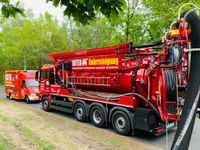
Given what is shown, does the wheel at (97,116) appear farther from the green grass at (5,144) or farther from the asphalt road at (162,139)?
the green grass at (5,144)

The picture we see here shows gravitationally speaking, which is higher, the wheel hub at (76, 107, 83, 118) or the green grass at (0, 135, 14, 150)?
the wheel hub at (76, 107, 83, 118)

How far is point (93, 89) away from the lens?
34.3ft

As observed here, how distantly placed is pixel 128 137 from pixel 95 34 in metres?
22.8

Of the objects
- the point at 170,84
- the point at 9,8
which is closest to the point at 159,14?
the point at 170,84

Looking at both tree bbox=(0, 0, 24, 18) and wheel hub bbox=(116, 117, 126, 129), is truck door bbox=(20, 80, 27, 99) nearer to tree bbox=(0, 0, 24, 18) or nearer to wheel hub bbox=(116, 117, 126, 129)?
wheel hub bbox=(116, 117, 126, 129)

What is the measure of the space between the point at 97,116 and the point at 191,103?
7.76 metres

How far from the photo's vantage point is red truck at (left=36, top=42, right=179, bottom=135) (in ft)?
24.0

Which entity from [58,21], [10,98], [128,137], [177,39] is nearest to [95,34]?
[58,21]

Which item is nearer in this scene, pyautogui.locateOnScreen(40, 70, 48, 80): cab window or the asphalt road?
the asphalt road

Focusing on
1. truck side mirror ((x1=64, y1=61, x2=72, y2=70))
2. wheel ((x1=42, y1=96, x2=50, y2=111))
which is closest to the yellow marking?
truck side mirror ((x1=64, y1=61, x2=72, y2=70))

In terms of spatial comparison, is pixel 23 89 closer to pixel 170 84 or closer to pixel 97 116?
pixel 97 116

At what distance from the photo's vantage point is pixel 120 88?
9.01 meters

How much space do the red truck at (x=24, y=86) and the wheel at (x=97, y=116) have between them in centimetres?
822

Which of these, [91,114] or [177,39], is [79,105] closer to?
[91,114]
